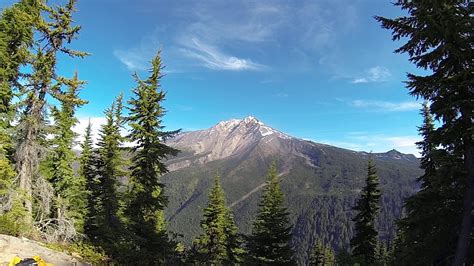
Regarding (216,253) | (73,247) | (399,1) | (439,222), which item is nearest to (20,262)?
(73,247)

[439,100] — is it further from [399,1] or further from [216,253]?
[216,253]

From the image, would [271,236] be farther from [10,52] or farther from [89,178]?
[10,52]

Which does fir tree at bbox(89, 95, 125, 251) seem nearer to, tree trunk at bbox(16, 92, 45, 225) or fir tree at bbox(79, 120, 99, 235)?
fir tree at bbox(79, 120, 99, 235)

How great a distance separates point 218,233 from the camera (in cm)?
4166

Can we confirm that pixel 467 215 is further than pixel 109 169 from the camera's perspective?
No

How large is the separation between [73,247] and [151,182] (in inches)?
227

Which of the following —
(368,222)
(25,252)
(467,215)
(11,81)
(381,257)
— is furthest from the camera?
(381,257)

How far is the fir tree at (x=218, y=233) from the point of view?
41188 mm

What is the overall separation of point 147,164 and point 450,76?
16.8 meters

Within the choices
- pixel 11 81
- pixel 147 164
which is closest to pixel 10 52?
pixel 11 81

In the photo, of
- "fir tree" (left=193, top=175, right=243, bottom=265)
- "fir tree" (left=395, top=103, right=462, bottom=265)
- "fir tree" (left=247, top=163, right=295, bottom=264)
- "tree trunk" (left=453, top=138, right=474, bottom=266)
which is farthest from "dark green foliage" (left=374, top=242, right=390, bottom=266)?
"tree trunk" (left=453, top=138, right=474, bottom=266)

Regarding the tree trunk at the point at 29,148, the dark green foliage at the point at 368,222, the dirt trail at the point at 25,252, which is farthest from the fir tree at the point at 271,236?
the dirt trail at the point at 25,252

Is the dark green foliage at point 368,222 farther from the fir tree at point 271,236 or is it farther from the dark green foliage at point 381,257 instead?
the fir tree at point 271,236

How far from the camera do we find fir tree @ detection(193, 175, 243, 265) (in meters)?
41.2
